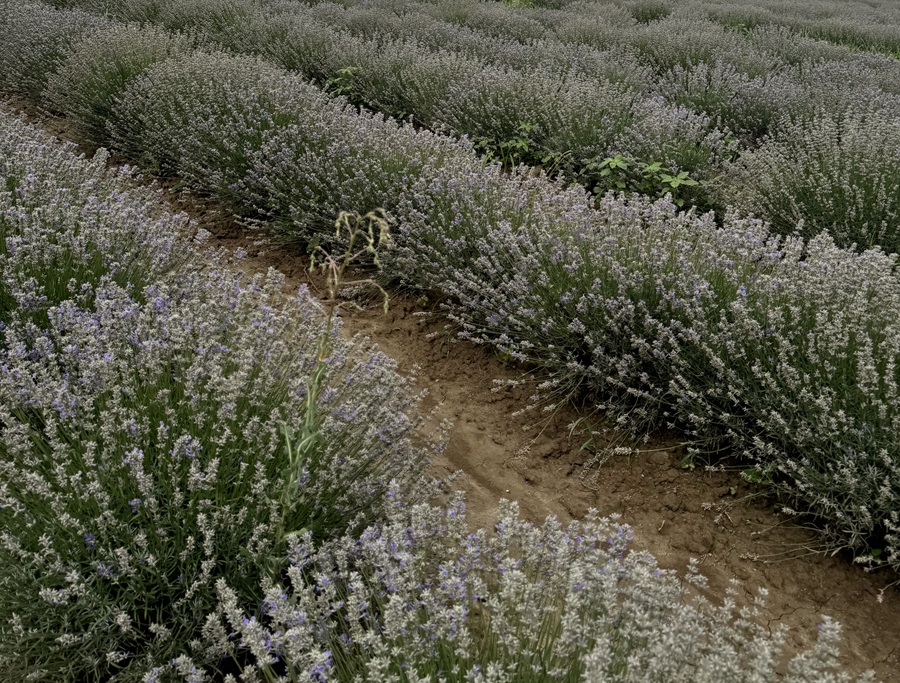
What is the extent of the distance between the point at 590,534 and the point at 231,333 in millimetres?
1400

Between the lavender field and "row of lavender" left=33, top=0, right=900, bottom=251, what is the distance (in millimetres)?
46

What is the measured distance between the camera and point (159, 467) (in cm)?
191

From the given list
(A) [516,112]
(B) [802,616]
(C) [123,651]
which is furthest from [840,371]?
(A) [516,112]

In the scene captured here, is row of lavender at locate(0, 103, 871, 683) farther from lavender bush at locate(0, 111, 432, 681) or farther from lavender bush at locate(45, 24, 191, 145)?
lavender bush at locate(45, 24, 191, 145)

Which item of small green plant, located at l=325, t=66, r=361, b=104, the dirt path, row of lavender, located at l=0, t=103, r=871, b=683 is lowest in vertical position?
the dirt path

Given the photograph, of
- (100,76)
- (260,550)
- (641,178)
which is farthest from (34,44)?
(260,550)

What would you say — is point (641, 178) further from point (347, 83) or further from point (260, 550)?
point (260, 550)

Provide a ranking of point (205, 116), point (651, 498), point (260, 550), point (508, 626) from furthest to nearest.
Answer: point (205, 116) < point (651, 498) < point (260, 550) < point (508, 626)

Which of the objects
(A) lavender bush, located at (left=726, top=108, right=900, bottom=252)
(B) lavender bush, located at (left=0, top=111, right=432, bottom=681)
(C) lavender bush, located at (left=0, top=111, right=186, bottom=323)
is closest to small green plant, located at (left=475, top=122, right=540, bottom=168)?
A: (A) lavender bush, located at (left=726, top=108, right=900, bottom=252)

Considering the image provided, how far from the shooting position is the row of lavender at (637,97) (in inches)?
172

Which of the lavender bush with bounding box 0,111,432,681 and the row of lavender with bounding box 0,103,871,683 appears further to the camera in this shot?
the lavender bush with bounding box 0,111,432,681

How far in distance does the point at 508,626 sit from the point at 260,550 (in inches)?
26.1

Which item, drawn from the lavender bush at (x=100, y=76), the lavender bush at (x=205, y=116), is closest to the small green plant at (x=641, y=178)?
the lavender bush at (x=205, y=116)

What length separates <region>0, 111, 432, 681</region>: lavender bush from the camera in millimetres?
1679
